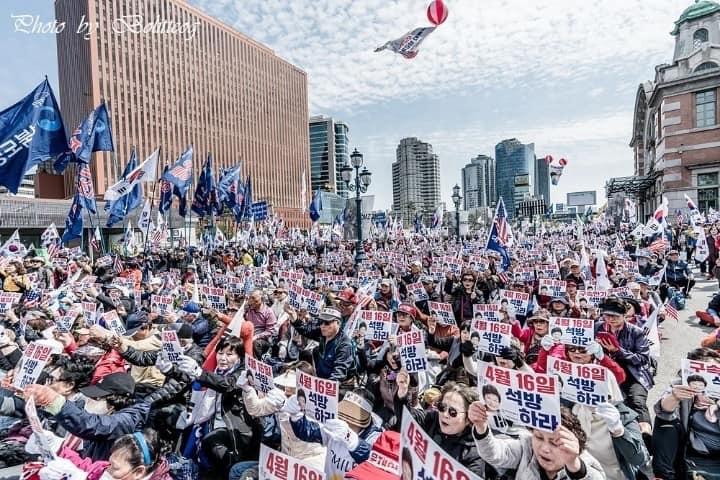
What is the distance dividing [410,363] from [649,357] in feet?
9.95

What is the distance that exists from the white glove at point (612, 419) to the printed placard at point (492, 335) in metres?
2.55

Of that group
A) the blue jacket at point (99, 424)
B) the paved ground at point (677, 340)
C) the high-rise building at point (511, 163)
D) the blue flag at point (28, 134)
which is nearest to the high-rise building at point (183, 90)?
the blue flag at point (28, 134)

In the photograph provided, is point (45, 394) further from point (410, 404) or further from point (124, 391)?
point (410, 404)

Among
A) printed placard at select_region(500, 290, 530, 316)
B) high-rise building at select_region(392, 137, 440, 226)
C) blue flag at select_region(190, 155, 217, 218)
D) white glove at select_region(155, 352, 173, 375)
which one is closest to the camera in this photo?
white glove at select_region(155, 352, 173, 375)

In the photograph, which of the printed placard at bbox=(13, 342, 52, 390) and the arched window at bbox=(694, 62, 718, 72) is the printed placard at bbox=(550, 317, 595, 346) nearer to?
the printed placard at bbox=(13, 342, 52, 390)

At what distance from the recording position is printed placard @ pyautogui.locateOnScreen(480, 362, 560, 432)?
10.1 feet

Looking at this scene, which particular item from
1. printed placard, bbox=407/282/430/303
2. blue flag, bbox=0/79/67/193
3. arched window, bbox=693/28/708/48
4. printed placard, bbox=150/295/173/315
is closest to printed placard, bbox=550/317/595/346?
printed placard, bbox=407/282/430/303

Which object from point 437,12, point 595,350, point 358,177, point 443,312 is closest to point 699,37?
point 358,177

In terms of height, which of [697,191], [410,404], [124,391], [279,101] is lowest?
[410,404]

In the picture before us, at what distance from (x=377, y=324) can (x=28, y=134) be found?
31.7ft

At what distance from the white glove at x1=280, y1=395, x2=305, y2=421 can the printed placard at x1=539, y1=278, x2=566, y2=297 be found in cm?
770

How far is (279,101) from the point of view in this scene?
113500 mm

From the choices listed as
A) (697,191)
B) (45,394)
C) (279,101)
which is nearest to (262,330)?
(45,394)

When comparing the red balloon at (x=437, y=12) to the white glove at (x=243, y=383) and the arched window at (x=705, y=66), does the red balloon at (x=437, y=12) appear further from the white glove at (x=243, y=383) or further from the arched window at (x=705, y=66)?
the arched window at (x=705, y=66)
